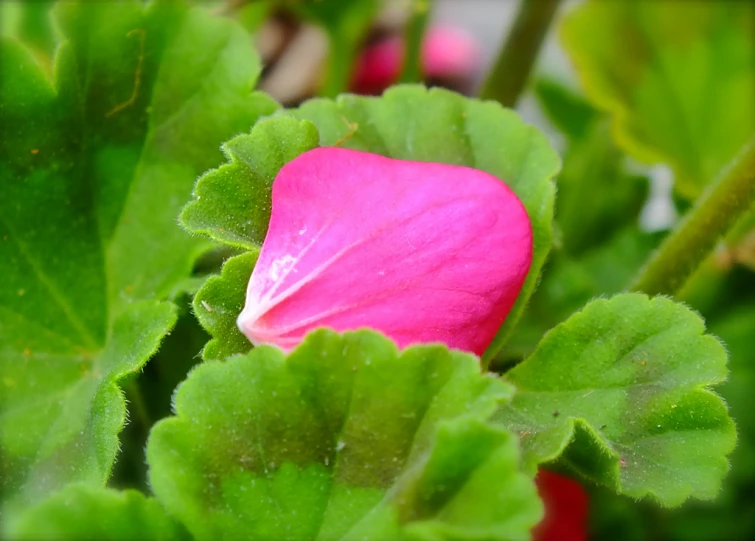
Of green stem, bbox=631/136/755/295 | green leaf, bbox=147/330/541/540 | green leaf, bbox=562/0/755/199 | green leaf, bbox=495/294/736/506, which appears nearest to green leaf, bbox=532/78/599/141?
green leaf, bbox=562/0/755/199

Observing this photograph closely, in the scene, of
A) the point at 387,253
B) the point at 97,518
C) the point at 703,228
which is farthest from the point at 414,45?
the point at 97,518

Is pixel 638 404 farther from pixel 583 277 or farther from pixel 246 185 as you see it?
pixel 583 277

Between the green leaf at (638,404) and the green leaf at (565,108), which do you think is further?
the green leaf at (565,108)

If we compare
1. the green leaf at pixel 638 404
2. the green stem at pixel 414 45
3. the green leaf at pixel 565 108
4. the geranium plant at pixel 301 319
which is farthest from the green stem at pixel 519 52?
the green leaf at pixel 638 404

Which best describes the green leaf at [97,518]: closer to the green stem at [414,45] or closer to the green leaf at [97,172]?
the green leaf at [97,172]

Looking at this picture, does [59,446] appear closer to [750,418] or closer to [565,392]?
[565,392]

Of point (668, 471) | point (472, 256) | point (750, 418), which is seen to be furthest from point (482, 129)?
point (750, 418)

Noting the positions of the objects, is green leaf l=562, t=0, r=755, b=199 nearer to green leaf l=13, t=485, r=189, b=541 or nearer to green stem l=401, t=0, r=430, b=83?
green stem l=401, t=0, r=430, b=83
